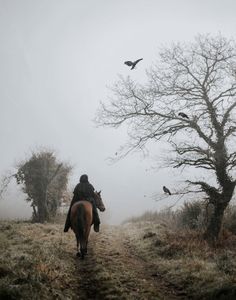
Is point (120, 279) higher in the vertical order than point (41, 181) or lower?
lower

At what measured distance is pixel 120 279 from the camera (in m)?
9.95

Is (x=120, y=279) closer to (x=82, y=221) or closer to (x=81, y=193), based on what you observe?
(x=82, y=221)

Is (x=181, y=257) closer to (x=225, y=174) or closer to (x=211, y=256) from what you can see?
(x=211, y=256)

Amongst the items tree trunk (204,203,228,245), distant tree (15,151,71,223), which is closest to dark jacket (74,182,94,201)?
tree trunk (204,203,228,245)

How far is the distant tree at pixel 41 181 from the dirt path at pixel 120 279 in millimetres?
20902

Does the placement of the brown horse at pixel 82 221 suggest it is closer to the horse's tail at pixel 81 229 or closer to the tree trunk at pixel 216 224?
the horse's tail at pixel 81 229

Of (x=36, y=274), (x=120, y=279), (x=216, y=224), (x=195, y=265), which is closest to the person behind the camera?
(x=36, y=274)

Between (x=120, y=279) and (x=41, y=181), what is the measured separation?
25.5 meters

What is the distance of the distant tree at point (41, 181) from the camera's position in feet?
111

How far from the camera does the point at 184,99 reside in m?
19.0

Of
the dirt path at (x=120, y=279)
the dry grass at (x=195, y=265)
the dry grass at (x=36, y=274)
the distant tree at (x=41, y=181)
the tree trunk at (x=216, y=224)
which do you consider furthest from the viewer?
the distant tree at (x=41, y=181)

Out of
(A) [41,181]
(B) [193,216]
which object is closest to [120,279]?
(B) [193,216]

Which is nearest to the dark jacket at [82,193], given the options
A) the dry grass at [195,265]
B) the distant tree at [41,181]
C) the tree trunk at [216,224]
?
the dry grass at [195,265]

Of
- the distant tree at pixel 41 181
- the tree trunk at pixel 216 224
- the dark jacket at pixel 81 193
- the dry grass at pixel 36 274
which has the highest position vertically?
the distant tree at pixel 41 181
